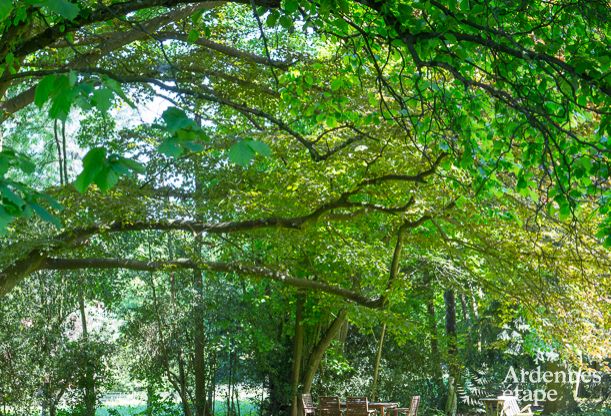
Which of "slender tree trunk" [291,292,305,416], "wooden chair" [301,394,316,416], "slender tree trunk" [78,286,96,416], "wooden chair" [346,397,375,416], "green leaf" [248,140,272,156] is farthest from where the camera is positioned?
"slender tree trunk" [291,292,305,416]

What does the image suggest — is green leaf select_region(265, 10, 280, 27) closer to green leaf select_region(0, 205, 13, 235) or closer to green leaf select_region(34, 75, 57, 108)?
green leaf select_region(34, 75, 57, 108)

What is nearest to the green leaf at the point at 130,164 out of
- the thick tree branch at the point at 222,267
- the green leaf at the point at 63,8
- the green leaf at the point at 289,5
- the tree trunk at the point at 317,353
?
the green leaf at the point at 63,8

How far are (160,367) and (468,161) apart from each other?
1134 cm

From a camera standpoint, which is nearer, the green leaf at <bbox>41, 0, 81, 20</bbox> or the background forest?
the green leaf at <bbox>41, 0, 81, 20</bbox>

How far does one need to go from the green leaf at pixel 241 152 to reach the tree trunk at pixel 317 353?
41.0 feet

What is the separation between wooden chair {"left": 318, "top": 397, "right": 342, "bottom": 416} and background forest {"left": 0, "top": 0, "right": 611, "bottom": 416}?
4.69 ft

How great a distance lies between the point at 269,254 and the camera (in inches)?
438

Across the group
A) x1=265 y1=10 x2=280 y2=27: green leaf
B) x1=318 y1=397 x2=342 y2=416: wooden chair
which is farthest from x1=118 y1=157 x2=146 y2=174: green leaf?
x1=318 y1=397 x2=342 y2=416: wooden chair

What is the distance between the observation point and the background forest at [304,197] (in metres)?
4.05

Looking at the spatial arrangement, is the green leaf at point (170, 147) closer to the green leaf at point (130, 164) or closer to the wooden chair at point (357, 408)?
the green leaf at point (130, 164)

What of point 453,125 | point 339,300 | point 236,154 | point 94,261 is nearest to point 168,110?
point 236,154

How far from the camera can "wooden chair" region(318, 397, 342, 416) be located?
13156 millimetres

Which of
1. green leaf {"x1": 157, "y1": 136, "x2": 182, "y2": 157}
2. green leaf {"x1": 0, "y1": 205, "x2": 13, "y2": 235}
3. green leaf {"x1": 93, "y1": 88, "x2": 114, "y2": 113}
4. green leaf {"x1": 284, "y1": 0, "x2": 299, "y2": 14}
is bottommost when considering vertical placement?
green leaf {"x1": 0, "y1": 205, "x2": 13, "y2": 235}

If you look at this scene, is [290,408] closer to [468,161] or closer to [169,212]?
[169,212]
